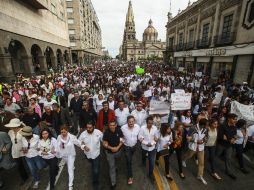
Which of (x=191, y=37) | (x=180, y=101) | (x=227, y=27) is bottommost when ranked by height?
(x=180, y=101)

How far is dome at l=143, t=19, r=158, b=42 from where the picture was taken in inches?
4597

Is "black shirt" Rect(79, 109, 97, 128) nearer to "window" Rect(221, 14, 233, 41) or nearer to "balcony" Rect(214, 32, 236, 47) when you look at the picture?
"balcony" Rect(214, 32, 236, 47)

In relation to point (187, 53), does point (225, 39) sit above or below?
above

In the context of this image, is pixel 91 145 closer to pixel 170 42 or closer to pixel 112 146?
pixel 112 146

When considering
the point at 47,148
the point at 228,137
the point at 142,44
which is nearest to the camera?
the point at 47,148

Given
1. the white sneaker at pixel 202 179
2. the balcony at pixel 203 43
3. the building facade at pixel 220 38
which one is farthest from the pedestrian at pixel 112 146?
the balcony at pixel 203 43

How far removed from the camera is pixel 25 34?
59.5 ft

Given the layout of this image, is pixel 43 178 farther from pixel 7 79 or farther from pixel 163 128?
pixel 7 79

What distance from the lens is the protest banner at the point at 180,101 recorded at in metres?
6.08

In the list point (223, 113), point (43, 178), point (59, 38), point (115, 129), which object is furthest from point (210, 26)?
point (59, 38)

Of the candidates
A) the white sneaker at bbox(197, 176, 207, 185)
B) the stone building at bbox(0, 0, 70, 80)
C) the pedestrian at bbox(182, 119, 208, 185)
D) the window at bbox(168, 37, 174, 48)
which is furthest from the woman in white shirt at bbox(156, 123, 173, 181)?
the window at bbox(168, 37, 174, 48)

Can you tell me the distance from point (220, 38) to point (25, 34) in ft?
73.2

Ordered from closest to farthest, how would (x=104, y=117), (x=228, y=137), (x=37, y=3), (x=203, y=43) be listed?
(x=228, y=137) < (x=104, y=117) < (x=37, y=3) < (x=203, y=43)

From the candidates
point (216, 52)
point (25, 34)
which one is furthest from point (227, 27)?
point (25, 34)
